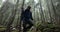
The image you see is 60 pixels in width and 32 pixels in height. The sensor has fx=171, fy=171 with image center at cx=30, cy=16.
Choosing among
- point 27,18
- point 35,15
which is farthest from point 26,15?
point 35,15

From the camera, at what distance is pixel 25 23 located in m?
4.75

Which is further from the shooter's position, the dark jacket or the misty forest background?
the dark jacket

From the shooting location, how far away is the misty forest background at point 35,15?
4695 mm

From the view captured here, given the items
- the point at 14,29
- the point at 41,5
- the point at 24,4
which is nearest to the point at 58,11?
the point at 41,5

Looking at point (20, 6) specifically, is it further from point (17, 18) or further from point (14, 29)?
point (14, 29)

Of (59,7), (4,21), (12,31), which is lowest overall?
(12,31)

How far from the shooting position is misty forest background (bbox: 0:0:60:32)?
4695 mm

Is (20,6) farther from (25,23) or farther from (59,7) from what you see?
(59,7)

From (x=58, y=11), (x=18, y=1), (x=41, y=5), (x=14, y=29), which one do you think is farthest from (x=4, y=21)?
(x=58, y=11)

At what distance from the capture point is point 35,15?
4805mm

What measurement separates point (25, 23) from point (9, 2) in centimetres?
75

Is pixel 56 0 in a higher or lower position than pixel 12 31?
→ higher

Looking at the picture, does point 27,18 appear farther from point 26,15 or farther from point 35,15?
point 35,15

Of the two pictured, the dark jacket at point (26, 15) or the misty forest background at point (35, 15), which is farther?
the dark jacket at point (26, 15)
